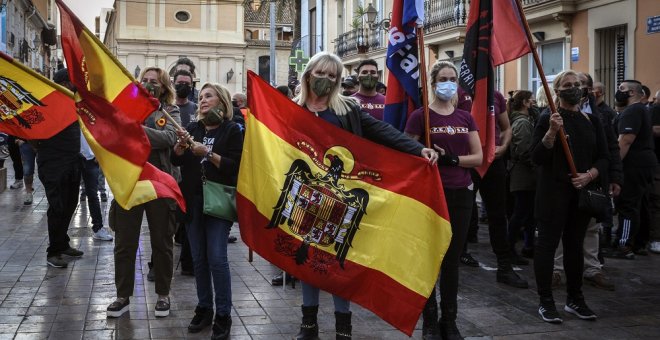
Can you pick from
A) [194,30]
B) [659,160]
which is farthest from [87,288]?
[194,30]

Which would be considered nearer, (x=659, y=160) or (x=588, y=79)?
(x=588, y=79)

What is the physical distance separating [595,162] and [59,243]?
5529 mm

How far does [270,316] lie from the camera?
6.18 metres

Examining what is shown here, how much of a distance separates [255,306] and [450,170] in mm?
2139

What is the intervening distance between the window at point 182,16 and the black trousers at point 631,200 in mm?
65554

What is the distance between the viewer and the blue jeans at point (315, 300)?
16.9 feet

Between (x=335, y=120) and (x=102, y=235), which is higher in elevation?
(x=335, y=120)

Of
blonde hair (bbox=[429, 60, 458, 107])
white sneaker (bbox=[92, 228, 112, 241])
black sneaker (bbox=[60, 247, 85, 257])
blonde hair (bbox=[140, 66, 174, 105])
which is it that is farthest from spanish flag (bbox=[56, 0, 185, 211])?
white sneaker (bbox=[92, 228, 112, 241])

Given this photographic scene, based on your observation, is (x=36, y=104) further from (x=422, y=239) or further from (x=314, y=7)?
(x=314, y=7)

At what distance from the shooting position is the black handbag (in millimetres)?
6023

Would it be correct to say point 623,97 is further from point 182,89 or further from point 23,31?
point 23,31

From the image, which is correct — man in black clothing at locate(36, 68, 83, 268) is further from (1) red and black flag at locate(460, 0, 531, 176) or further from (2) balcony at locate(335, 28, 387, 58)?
(2) balcony at locate(335, 28, 387, 58)

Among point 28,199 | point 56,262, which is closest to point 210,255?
point 56,262

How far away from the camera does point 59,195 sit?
8.07m
